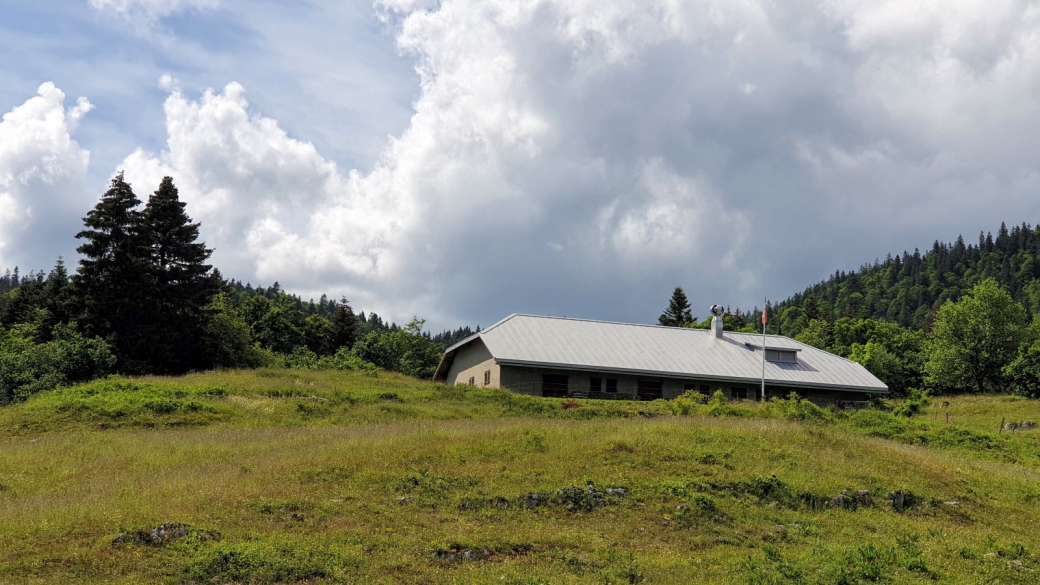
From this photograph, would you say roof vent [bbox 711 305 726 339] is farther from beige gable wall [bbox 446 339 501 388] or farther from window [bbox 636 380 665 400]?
beige gable wall [bbox 446 339 501 388]

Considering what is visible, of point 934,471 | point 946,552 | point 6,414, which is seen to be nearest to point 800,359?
point 934,471

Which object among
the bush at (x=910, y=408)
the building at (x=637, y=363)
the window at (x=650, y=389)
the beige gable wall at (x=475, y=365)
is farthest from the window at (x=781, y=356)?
the beige gable wall at (x=475, y=365)

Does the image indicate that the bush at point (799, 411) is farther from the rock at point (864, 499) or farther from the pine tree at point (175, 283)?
the pine tree at point (175, 283)

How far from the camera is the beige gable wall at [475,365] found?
48844mm

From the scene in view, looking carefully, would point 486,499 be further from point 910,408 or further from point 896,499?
point 910,408

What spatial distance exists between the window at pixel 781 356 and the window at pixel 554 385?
52.0ft

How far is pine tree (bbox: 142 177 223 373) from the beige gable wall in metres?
18.4

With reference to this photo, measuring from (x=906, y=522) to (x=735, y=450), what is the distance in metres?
6.01

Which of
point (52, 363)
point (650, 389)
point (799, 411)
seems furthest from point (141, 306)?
point (799, 411)

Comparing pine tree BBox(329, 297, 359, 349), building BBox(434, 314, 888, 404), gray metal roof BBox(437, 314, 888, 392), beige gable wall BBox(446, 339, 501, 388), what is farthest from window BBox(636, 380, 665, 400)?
pine tree BBox(329, 297, 359, 349)

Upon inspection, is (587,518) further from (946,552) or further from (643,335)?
(643,335)

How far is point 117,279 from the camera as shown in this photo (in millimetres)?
55656

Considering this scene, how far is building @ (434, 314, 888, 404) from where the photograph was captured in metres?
48.5

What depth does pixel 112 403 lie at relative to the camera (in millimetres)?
34469
